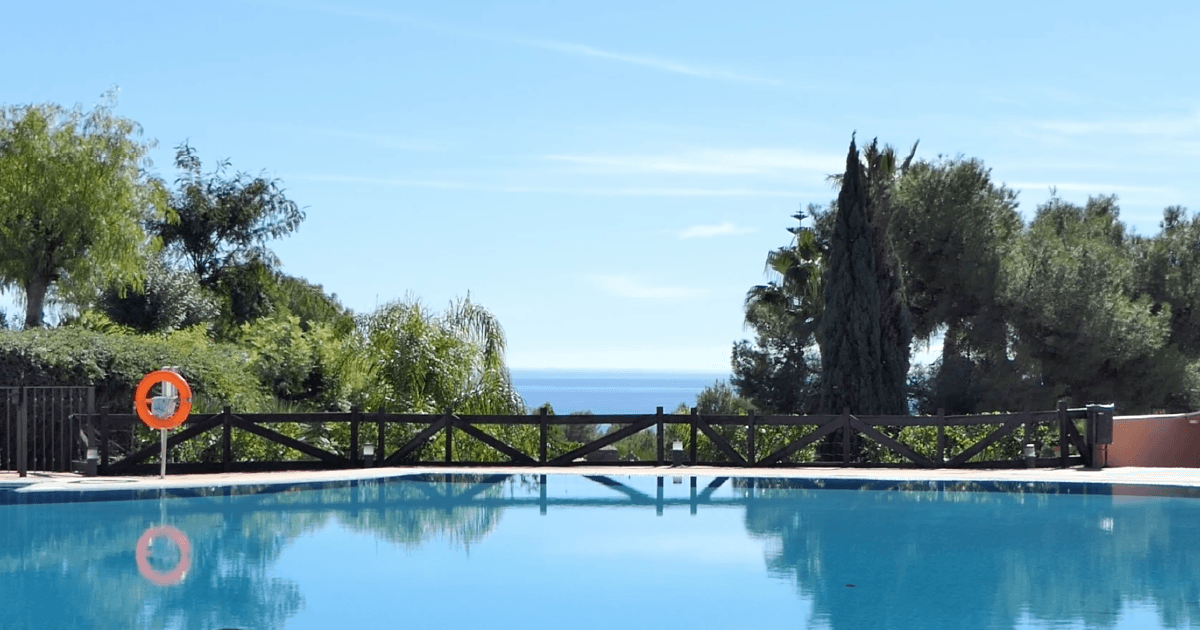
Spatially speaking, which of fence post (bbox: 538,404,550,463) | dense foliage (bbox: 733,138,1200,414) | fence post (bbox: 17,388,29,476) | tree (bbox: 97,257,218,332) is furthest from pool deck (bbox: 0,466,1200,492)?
tree (bbox: 97,257,218,332)

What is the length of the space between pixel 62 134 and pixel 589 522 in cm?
2331

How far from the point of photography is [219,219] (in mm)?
48250

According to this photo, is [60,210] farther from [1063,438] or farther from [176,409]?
[1063,438]

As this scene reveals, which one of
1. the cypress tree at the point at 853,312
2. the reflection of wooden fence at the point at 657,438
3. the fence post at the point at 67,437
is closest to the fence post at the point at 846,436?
the reflection of wooden fence at the point at 657,438

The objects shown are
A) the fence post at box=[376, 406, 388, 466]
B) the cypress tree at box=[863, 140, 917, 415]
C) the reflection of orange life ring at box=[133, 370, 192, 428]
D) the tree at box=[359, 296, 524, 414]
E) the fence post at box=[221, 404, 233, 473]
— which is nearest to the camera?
the reflection of orange life ring at box=[133, 370, 192, 428]

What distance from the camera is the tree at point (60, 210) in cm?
3312

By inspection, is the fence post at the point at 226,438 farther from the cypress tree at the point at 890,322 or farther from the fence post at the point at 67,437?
the cypress tree at the point at 890,322

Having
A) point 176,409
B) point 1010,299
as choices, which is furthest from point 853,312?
point 176,409

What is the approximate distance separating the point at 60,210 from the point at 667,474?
1936 cm

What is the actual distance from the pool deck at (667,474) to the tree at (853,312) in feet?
31.0

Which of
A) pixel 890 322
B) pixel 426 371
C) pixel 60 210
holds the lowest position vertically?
pixel 426 371

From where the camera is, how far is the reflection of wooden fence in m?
20.9

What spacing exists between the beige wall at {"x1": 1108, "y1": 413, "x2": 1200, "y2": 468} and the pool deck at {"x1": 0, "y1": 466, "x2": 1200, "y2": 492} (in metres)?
0.51

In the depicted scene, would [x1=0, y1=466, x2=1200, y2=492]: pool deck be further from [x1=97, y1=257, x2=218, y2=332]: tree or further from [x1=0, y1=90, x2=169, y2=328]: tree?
[x1=97, y1=257, x2=218, y2=332]: tree
